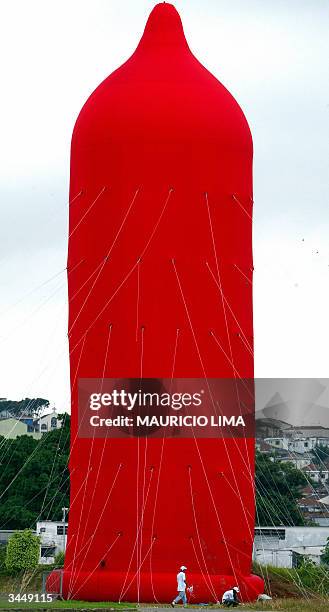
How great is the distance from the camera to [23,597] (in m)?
29.7

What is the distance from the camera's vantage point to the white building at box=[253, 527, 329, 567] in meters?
53.3

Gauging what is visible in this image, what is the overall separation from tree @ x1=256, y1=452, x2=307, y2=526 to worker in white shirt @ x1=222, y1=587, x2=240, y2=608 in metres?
31.7

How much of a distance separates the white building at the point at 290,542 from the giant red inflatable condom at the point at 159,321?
22572 millimetres

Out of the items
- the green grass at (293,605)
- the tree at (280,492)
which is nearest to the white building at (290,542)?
the tree at (280,492)

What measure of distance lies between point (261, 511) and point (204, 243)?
103 feet

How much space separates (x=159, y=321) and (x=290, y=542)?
3282 cm

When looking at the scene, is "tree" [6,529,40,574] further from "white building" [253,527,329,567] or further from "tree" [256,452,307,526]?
"tree" [256,452,307,526]

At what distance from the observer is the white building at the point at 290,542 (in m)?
53.3

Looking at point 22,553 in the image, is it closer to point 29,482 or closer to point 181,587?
point 181,587

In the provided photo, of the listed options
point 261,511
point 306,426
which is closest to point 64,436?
point 261,511

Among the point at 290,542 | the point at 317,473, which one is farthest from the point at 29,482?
the point at 317,473

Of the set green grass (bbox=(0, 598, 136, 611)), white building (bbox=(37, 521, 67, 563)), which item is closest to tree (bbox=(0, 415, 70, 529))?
white building (bbox=(37, 521, 67, 563))

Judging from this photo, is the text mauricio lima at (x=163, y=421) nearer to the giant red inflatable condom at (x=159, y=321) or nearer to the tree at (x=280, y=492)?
the giant red inflatable condom at (x=159, y=321)

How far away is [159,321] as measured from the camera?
30.3m
